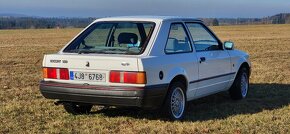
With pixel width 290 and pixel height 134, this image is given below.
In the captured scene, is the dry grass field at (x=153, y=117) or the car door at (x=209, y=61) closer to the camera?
the dry grass field at (x=153, y=117)

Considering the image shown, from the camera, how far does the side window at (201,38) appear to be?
7.99 metres

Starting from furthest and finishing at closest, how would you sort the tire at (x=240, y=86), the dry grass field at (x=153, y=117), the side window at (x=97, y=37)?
the tire at (x=240, y=86) → the side window at (x=97, y=37) → the dry grass field at (x=153, y=117)

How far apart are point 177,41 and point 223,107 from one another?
5.58ft

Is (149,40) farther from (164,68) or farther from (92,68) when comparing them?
Result: (92,68)

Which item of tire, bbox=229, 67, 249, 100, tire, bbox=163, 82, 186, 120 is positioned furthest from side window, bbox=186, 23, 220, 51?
tire, bbox=229, 67, 249, 100

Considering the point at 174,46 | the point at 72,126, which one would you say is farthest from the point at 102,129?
the point at 174,46

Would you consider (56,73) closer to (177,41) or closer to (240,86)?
(177,41)

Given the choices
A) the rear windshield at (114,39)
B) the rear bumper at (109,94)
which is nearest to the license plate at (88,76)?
the rear bumper at (109,94)

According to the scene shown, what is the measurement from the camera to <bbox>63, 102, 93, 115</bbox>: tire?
770 cm

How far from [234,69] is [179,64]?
7.17ft

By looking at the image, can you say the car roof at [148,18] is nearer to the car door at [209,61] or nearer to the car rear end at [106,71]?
the car rear end at [106,71]

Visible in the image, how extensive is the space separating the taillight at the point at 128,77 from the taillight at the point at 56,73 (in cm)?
74

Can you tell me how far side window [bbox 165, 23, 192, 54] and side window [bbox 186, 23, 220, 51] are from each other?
22 cm

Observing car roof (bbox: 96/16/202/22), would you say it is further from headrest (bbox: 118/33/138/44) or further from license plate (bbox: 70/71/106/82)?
license plate (bbox: 70/71/106/82)
